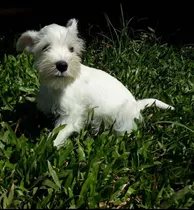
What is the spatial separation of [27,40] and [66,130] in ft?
3.02

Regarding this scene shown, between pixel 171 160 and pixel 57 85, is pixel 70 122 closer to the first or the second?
pixel 57 85

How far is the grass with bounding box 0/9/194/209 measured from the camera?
11.1 feet

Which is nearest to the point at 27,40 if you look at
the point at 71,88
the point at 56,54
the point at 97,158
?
the point at 56,54

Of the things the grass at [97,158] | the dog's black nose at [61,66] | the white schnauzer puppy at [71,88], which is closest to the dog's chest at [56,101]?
the white schnauzer puppy at [71,88]

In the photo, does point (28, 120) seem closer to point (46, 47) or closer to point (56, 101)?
point (56, 101)

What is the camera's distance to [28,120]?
4668mm

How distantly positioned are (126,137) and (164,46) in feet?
9.89

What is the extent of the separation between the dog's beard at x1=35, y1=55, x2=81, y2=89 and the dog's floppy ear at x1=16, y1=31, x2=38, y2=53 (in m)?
0.25

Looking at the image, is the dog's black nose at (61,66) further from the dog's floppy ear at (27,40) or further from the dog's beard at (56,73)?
the dog's floppy ear at (27,40)

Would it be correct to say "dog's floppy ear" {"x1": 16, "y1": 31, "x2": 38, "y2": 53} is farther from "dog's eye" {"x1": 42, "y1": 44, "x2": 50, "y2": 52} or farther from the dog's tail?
the dog's tail

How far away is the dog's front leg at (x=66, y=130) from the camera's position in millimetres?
4109

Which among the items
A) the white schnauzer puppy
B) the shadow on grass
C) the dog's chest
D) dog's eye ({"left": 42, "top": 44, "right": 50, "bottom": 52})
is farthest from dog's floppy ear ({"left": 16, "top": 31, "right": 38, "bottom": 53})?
the shadow on grass

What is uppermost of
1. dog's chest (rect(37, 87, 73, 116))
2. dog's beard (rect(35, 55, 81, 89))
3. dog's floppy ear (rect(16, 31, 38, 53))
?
dog's floppy ear (rect(16, 31, 38, 53))

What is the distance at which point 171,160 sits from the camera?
4090 mm
